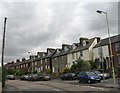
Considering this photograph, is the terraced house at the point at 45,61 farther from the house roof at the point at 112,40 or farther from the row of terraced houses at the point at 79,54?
the house roof at the point at 112,40

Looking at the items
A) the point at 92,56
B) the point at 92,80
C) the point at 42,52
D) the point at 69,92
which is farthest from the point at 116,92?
the point at 42,52

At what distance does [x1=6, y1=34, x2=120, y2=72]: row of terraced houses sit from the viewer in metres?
54.4

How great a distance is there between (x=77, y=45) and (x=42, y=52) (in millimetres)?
26498

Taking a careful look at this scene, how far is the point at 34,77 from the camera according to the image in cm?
5562

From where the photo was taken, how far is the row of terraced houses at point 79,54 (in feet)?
178

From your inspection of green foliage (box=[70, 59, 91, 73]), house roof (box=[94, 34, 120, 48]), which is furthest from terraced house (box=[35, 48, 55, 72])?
green foliage (box=[70, 59, 91, 73])

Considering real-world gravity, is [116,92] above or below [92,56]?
below

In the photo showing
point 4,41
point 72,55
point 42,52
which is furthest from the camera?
point 42,52

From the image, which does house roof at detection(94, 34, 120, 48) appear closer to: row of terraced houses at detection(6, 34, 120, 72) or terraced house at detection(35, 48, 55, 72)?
row of terraced houses at detection(6, 34, 120, 72)

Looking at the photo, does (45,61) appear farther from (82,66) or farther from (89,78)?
(89,78)

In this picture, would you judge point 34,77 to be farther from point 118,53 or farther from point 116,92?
point 116,92

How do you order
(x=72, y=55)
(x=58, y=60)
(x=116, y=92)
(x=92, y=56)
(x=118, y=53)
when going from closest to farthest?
1. (x=116, y=92)
2. (x=118, y=53)
3. (x=92, y=56)
4. (x=72, y=55)
5. (x=58, y=60)

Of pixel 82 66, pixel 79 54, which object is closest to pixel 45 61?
pixel 79 54

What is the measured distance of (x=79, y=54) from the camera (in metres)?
64.6
